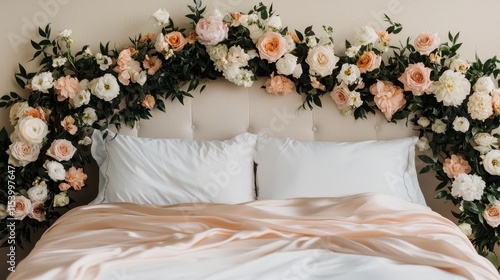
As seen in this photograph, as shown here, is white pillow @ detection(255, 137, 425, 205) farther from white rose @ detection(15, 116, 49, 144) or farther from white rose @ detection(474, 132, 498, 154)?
white rose @ detection(15, 116, 49, 144)

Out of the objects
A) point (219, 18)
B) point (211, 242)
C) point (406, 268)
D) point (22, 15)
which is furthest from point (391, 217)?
point (22, 15)

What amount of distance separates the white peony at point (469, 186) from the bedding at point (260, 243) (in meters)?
0.34

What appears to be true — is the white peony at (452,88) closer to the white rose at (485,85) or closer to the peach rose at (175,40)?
the white rose at (485,85)

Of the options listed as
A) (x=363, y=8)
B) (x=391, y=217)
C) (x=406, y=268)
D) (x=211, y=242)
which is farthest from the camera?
(x=363, y=8)

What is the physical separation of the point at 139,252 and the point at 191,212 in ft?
1.61

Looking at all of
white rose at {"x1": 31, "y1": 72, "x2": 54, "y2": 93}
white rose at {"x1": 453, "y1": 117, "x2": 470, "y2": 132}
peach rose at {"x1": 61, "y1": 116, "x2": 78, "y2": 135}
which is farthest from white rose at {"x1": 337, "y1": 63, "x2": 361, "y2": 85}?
white rose at {"x1": 31, "y1": 72, "x2": 54, "y2": 93}

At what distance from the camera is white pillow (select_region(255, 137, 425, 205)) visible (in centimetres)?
278

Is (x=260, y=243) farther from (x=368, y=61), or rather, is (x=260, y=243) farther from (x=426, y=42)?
(x=426, y=42)

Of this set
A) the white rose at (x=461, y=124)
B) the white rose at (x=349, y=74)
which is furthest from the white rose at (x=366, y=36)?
the white rose at (x=461, y=124)

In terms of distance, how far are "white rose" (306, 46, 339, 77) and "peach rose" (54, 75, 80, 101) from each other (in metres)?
1.20

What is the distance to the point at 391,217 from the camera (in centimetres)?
247

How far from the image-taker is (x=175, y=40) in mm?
2975

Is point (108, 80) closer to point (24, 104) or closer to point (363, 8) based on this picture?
point (24, 104)

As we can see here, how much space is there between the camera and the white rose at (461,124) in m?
2.92
